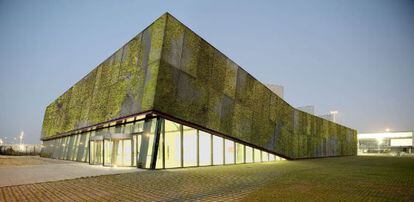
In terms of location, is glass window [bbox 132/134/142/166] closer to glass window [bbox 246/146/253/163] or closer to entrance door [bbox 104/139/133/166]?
entrance door [bbox 104/139/133/166]

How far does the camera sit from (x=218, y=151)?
19.1 metres

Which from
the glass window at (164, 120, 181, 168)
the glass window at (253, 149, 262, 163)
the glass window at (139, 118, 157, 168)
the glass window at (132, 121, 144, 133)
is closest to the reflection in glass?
the glass window at (132, 121, 144, 133)

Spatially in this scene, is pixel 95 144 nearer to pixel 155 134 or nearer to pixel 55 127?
pixel 155 134

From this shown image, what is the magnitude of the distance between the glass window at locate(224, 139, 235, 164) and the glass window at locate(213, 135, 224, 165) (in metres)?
0.39

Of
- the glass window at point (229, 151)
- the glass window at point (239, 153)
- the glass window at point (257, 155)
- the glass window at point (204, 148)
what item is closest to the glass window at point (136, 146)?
the glass window at point (204, 148)

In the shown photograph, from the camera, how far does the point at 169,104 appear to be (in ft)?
51.2

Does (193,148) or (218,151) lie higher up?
(193,148)

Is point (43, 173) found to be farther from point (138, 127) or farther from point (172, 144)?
point (172, 144)

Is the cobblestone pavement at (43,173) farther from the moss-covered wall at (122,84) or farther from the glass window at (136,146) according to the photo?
the moss-covered wall at (122,84)

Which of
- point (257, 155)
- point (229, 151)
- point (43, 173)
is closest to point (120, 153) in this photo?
point (43, 173)

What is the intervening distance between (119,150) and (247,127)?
929cm

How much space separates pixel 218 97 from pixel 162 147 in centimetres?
535

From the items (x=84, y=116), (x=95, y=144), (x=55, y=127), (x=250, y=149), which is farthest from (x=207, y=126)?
(x=55, y=127)

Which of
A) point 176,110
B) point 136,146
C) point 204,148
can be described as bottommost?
point 204,148
